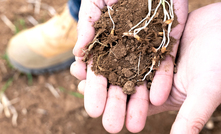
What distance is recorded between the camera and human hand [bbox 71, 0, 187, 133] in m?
1.29

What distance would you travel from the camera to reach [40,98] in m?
2.54

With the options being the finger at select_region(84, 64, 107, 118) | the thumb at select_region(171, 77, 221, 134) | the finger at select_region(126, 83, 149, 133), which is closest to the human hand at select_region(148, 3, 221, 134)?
the thumb at select_region(171, 77, 221, 134)

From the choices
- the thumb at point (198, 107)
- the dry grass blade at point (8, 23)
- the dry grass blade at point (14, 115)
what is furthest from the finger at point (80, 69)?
the dry grass blade at point (8, 23)

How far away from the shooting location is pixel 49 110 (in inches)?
96.0

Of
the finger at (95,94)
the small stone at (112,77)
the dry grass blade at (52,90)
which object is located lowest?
the dry grass blade at (52,90)

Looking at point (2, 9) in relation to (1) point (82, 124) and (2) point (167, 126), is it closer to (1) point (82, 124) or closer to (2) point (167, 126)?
(1) point (82, 124)

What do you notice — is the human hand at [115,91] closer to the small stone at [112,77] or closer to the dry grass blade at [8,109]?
the small stone at [112,77]

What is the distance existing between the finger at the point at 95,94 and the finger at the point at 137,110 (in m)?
0.18

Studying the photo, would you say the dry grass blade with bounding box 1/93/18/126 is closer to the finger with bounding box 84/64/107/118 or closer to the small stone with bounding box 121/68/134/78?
the finger with bounding box 84/64/107/118

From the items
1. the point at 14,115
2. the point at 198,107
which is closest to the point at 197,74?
the point at 198,107

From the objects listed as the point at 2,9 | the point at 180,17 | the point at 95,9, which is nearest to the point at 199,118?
the point at 180,17

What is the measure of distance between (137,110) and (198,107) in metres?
0.38

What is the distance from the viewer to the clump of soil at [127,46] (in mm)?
1469

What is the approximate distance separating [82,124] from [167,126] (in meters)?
0.97
